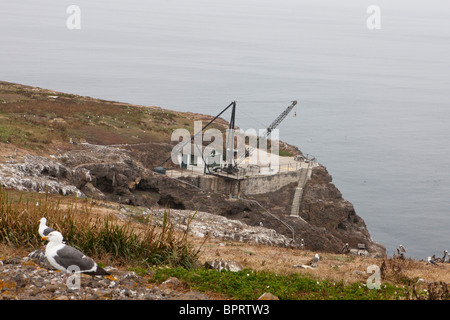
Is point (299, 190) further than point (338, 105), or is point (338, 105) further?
point (338, 105)

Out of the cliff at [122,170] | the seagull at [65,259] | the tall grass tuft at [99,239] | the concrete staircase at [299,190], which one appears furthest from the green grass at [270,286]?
the concrete staircase at [299,190]

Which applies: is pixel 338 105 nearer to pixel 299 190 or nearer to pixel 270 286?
pixel 299 190

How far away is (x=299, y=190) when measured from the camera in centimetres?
5506

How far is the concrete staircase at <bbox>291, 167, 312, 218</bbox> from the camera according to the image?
5258cm

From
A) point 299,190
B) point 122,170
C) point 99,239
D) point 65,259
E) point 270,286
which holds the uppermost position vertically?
point 65,259

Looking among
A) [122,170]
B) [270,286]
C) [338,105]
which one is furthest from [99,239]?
[338,105]

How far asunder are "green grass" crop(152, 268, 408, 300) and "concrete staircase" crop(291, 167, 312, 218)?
39216mm

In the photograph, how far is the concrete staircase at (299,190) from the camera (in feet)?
173

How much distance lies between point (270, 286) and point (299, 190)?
43724 millimetres

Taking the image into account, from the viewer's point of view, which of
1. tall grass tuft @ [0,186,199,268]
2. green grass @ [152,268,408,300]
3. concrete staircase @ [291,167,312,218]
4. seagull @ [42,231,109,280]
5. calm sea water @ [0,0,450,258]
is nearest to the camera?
seagull @ [42,231,109,280]

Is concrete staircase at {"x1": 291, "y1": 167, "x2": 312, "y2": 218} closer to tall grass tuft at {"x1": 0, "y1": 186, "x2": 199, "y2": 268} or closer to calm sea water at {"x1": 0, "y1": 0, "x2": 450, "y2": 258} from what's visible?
calm sea water at {"x1": 0, "y1": 0, "x2": 450, "y2": 258}

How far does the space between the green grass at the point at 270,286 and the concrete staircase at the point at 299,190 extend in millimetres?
39216

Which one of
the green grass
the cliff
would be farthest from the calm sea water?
the green grass

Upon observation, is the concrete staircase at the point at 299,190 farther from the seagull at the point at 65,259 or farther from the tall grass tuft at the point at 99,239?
the seagull at the point at 65,259
